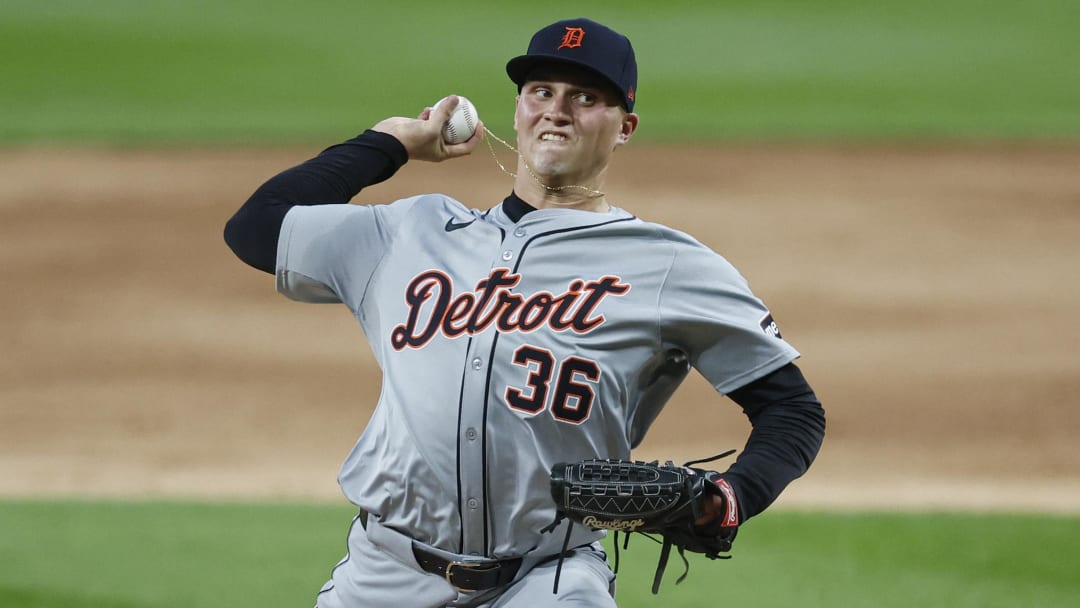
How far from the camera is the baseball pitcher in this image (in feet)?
11.1

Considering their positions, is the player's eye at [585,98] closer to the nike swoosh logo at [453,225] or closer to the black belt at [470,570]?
the nike swoosh logo at [453,225]

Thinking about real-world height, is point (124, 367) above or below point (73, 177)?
below

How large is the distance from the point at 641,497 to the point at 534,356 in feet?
1.46

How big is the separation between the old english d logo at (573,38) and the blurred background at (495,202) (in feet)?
11.7

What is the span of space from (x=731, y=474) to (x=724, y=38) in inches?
675

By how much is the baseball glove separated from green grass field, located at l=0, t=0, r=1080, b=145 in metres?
12.2

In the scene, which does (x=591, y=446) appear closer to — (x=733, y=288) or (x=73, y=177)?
(x=733, y=288)

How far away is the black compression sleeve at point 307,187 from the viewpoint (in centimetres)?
366

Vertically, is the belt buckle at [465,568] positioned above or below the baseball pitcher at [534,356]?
below

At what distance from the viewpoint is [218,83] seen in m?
17.9

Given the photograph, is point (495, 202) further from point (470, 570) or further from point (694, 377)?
point (470, 570)

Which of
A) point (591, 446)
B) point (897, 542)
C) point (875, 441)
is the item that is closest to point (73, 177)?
point (875, 441)

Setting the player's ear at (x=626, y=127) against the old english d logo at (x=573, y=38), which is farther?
the player's ear at (x=626, y=127)

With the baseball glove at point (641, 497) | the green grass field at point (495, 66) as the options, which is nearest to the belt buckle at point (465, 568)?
the baseball glove at point (641, 497)
